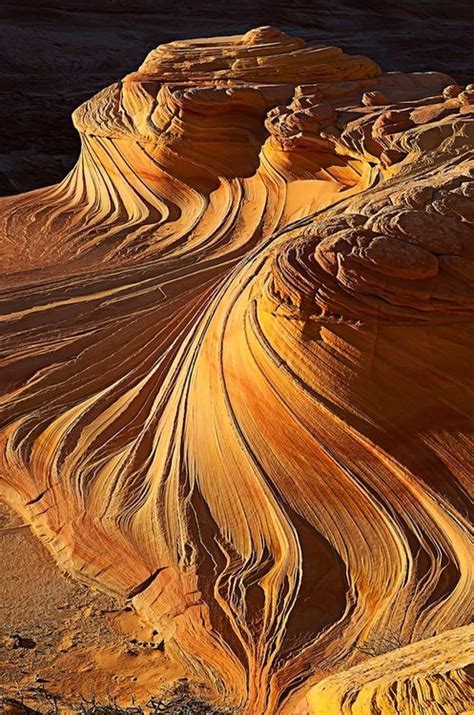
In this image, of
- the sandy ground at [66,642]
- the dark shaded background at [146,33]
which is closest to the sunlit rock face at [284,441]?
the sandy ground at [66,642]

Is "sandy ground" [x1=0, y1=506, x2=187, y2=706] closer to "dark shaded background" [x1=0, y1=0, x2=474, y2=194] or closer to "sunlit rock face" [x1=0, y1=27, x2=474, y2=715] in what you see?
"sunlit rock face" [x1=0, y1=27, x2=474, y2=715]

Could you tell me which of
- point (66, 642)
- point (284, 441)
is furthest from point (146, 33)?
point (66, 642)

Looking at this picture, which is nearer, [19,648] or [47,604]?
[19,648]

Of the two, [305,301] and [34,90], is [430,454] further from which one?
[34,90]

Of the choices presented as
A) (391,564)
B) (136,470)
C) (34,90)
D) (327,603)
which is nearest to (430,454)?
(391,564)

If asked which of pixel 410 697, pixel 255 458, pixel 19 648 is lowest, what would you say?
pixel 19 648

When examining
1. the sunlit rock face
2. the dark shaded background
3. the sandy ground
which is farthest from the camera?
the dark shaded background

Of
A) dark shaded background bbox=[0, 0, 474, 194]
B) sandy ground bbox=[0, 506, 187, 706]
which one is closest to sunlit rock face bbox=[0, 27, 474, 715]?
sandy ground bbox=[0, 506, 187, 706]

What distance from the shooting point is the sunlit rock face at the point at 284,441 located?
A: 400cm

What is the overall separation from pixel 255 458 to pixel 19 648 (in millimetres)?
1300

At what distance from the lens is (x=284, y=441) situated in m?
4.63

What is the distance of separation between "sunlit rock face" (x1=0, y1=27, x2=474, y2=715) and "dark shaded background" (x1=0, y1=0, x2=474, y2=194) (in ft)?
29.6

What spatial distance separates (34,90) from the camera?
15.5 meters

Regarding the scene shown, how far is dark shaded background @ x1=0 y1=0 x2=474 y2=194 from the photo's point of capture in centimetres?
1565
